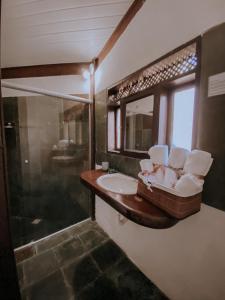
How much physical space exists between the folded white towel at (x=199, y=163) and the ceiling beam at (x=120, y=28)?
50.4 inches

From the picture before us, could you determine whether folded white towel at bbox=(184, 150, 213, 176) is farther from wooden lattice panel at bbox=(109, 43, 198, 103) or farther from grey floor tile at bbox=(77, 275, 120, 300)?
grey floor tile at bbox=(77, 275, 120, 300)

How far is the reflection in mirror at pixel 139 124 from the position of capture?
122cm

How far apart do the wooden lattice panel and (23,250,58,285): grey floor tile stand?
1.78 m

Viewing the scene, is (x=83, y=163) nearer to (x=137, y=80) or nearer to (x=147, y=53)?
(x=137, y=80)


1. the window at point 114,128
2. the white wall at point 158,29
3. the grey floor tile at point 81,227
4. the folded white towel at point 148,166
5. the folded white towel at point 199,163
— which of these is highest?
the white wall at point 158,29

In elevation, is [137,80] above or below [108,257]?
above

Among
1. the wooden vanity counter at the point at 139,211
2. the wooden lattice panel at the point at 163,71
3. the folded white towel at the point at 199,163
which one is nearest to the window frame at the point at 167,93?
the wooden lattice panel at the point at 163,71

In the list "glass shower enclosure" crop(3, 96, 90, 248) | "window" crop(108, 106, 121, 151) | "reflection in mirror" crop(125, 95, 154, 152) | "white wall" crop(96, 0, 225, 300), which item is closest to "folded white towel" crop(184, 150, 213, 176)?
"white wall" crop(96, 0, 225, 300)

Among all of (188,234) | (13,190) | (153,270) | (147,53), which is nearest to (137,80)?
(147,53)

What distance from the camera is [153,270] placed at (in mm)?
1146

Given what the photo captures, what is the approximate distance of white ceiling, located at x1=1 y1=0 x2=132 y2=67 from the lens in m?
1.18

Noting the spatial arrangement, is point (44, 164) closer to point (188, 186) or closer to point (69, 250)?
point (69, 250)

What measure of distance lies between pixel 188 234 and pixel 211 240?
13cm

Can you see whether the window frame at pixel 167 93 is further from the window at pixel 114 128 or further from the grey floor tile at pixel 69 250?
the grey floor tile at pixel 69 250
